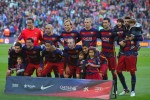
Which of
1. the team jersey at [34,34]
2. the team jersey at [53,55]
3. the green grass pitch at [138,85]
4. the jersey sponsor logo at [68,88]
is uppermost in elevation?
the team jersey at [34,34]

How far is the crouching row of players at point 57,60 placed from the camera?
14.2m

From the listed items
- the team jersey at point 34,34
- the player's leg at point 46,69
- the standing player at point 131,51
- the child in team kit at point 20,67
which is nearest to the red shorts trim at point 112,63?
the standing player at point 131,51

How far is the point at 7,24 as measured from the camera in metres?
45.8

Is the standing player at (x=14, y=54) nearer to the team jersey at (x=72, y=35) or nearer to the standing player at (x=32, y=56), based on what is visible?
the standing player at (x=32, y=56)

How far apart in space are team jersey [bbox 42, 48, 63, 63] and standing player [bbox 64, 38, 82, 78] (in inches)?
8.3

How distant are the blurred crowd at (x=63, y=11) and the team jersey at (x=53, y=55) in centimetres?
2756

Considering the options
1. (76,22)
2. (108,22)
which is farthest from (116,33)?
(76,22)

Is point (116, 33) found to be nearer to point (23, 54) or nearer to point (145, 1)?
point (23, 54)

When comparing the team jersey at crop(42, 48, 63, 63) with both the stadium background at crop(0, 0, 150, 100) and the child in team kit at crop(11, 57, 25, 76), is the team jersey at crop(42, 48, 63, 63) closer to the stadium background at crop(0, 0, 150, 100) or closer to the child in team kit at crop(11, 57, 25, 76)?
the child in team kit at crop(11, 57, 25, 76)

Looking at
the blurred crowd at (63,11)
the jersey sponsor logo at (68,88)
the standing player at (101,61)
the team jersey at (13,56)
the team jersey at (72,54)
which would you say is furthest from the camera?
the blurred crowd at (63,11)

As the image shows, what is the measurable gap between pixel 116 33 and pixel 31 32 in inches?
119

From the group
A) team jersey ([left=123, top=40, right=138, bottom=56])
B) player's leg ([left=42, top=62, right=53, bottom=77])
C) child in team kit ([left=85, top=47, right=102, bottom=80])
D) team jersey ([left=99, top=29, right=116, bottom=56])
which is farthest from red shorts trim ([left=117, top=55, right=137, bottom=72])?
player's leg ([left=42, top=62, right=53, bottom=77])

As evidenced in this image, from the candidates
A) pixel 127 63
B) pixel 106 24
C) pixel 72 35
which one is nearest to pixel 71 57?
pixel 72 35

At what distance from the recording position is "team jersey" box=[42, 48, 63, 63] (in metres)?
15.1
